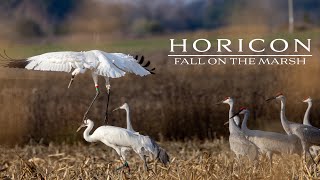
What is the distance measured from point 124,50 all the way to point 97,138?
6.88 feet

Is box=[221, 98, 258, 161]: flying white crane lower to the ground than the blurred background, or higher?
lower

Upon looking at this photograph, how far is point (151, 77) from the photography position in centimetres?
1781

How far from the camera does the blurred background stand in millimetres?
14562

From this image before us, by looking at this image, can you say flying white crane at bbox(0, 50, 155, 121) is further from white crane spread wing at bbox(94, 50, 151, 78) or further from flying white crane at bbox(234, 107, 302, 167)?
flying white crane at bbox(234, 107, 302, 167)

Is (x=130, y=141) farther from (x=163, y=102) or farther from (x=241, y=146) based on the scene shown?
(x=163, y=102)

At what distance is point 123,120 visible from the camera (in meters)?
17.6

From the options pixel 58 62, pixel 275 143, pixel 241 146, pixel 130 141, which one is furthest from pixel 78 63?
pixel 275 143

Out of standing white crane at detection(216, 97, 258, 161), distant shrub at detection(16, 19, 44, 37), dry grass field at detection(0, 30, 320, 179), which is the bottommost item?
standing white crane at detection(216, 97, 258, 161)

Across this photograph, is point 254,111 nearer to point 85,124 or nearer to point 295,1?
point 295,1

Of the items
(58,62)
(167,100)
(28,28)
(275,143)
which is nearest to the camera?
(275,143)

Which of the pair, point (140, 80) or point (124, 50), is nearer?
point (124, 50)

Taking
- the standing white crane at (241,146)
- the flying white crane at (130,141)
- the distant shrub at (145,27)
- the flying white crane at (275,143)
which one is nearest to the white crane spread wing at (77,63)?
the flying white crane at (130,141)

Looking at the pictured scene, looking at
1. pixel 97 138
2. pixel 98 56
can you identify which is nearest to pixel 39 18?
pixel 98 56

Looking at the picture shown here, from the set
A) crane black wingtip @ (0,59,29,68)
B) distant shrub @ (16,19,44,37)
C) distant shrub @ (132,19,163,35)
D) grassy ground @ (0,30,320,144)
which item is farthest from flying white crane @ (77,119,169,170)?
grassy ground @ (0,30,320,144)
